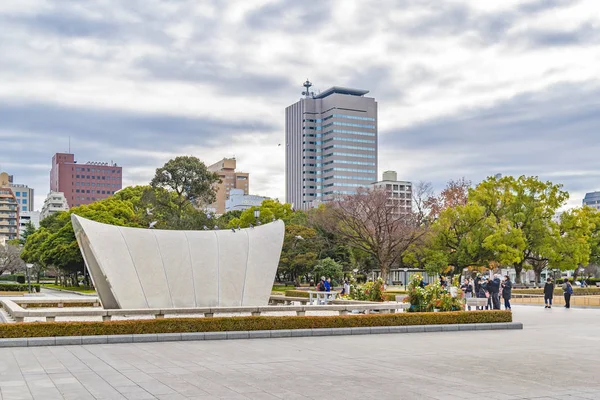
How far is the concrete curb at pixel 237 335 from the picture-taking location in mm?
14938

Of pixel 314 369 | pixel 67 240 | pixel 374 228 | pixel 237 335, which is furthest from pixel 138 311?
pixel 67 240

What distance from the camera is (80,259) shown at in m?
53.9

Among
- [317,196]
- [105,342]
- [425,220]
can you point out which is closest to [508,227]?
[425,220]

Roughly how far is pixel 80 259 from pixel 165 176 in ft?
40.2

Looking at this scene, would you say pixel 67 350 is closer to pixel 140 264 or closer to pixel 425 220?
pixel 140 264

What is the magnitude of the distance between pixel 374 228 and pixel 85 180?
13480 centimetres

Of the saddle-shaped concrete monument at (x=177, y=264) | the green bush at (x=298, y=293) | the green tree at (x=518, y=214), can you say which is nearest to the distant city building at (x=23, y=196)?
the green tree at (x=518, y=214)

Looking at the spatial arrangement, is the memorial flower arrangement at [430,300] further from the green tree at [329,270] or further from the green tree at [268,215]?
the green tree at [268,215]

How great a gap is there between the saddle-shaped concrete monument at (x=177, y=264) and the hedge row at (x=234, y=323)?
5.36m

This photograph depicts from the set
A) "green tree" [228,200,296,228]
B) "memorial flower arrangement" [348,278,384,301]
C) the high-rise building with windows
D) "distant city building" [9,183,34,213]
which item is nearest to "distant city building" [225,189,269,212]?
the high-rise building with windows

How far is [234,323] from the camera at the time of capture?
56.7 ft

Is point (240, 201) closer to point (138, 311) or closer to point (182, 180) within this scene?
point (182, 180)

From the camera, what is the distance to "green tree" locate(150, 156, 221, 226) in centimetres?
6219

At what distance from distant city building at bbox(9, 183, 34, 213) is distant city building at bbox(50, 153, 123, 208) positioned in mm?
15662
